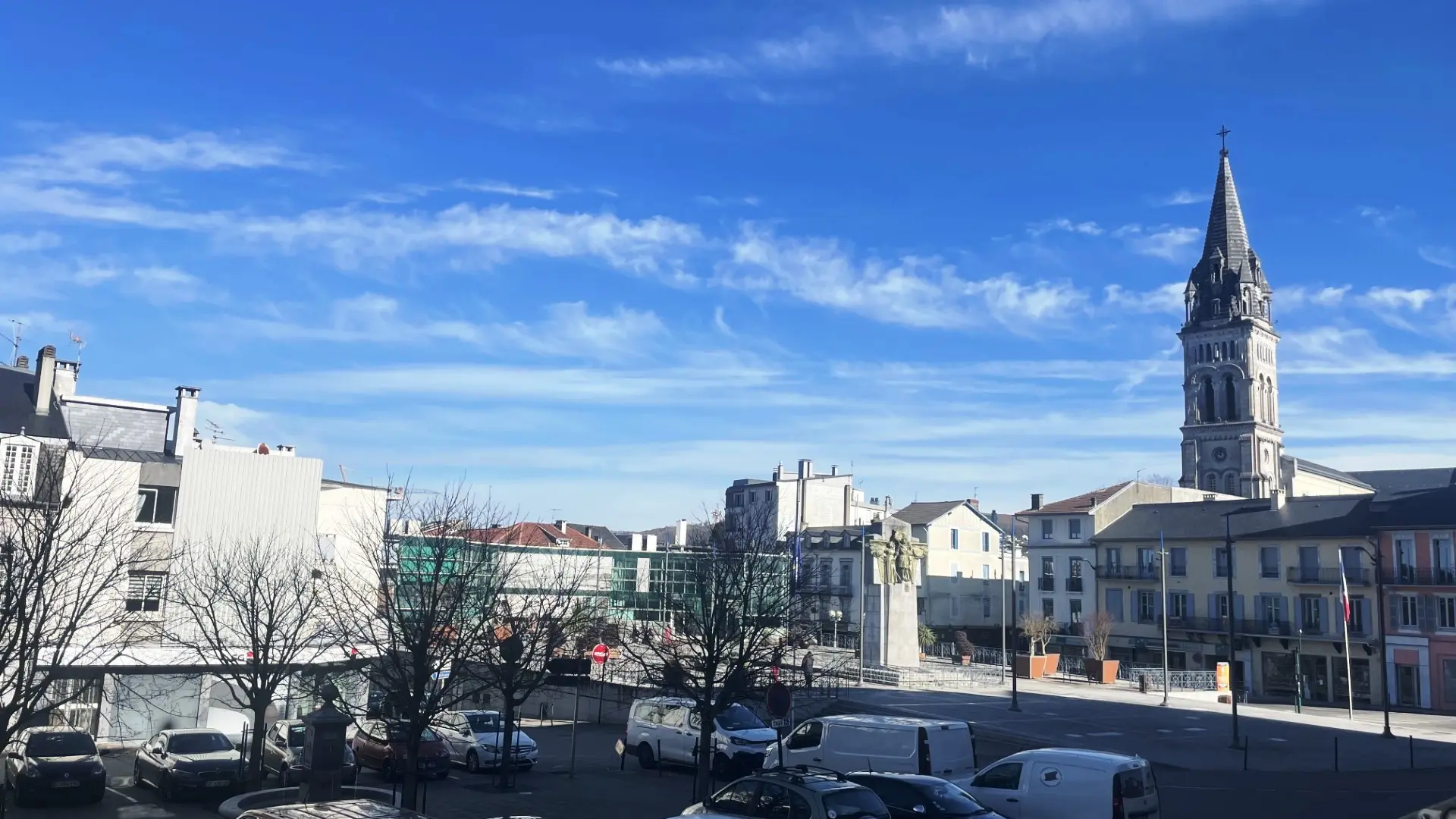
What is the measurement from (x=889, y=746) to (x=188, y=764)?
13.2 m

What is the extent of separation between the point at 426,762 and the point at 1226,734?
26.8 meters

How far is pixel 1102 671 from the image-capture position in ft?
177

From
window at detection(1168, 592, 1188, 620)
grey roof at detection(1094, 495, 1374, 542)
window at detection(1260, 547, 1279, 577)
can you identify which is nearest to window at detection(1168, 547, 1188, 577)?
grey roof at detection(1094, 495, 1374, 542)

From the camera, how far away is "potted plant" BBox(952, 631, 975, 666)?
63.5 m

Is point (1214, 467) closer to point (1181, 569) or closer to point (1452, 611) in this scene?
point (1181, 569)

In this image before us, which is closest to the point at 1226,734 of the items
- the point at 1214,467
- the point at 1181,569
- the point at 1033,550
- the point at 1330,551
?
the point at 1330,551

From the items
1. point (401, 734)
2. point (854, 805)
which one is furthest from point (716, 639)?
point (854, 805)

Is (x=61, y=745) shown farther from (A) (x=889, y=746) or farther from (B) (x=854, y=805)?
(B) (x=854, y=805)

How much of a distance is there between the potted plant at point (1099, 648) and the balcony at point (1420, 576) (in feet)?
43.8

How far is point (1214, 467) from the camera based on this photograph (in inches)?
4744

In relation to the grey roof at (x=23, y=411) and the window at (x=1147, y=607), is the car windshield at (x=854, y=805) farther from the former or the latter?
the window at (x=1147, y=607)

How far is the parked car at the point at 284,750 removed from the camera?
2197 cm

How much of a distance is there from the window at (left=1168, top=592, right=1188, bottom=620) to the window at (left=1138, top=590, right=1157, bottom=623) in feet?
5.36

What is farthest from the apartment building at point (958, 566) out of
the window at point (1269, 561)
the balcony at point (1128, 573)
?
the window at point (1269, 561)
